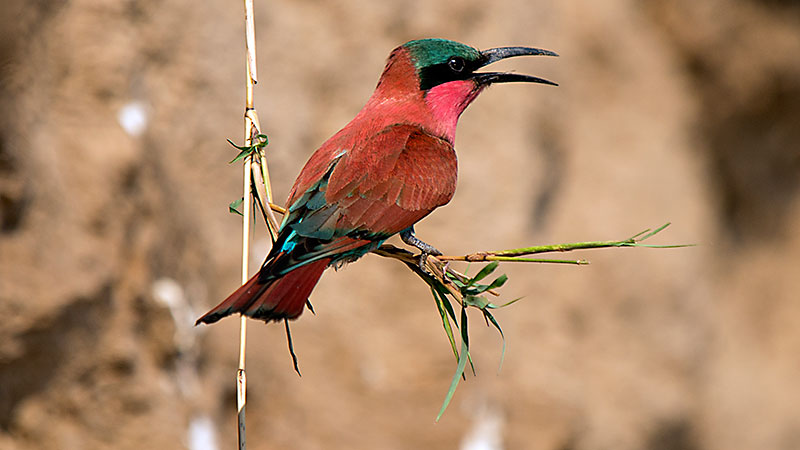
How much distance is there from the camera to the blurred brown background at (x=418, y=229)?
2.19m

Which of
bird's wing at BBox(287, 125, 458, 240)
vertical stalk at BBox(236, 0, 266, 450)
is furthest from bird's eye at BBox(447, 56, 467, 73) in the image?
vertical stalk at BBox(236, 0, 266, 450)

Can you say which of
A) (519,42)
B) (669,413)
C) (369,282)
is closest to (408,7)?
(519,42)

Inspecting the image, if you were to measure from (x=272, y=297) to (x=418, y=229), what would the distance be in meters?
1.96

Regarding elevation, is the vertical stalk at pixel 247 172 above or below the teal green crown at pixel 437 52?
below

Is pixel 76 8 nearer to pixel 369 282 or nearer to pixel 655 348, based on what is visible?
pixel 369 282

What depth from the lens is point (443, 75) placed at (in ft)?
4.86

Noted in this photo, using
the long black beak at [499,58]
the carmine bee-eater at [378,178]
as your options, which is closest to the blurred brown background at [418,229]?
the carmine bee-eater at [378,178]

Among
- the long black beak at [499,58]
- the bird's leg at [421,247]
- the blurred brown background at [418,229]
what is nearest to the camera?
the bird's leg at [421,247]

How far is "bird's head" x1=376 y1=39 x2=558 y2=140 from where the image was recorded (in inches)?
57.7

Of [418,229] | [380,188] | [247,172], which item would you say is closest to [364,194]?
[380,188]

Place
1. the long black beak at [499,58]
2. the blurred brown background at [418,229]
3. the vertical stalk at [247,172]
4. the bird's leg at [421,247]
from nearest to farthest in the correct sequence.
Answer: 1. the vertical stalk at [247,172]
2. the bird's leg at [421,247]
3. the long black beak at [499,58]
4. the blurred brown background at [418,229]

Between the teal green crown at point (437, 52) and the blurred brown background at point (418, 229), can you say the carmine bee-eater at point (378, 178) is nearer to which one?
the teal green crown at point (437, 52)

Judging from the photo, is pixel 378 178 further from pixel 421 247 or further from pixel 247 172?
pixel 247 172

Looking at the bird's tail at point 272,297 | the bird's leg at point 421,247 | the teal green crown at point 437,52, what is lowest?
the bird's tail at point 272,297
